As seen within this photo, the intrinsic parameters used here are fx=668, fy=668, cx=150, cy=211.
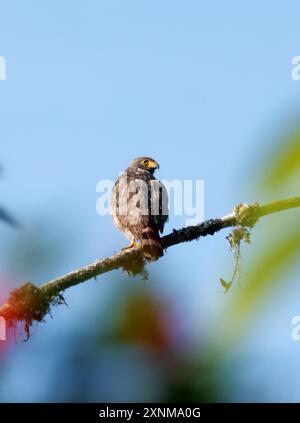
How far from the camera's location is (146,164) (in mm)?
8516

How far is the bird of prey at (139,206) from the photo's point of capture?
21.1ft

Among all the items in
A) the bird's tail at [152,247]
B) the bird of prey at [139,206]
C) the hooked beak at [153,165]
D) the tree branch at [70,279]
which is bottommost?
the tree branch at [70,279]

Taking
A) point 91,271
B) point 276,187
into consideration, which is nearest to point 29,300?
point 91,271

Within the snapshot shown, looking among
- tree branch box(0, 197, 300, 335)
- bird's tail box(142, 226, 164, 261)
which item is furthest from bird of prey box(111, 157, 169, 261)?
tree branch box(0, 197, 300, 335)

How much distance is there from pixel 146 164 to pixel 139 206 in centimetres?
170

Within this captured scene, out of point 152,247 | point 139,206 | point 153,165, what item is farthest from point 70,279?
point 153,165

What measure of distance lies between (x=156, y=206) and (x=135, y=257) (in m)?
1.73

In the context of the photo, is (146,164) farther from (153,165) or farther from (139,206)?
(139,206)

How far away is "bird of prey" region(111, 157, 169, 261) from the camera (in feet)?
21.1

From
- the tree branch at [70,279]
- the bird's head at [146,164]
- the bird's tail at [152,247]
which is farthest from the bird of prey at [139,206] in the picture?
the tree branch at [70,279]

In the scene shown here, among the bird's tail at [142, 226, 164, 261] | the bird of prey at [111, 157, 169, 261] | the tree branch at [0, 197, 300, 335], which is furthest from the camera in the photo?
the bird of prey at [111, 157, 169, 261]

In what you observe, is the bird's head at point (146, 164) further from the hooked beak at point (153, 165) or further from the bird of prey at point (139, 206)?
the bird of prey at point (139, 206)

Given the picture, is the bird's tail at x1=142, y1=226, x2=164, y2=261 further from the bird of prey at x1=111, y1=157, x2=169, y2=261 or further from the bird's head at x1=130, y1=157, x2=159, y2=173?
the bird's head at x1=130, y1=157, x2=159, y2=173
